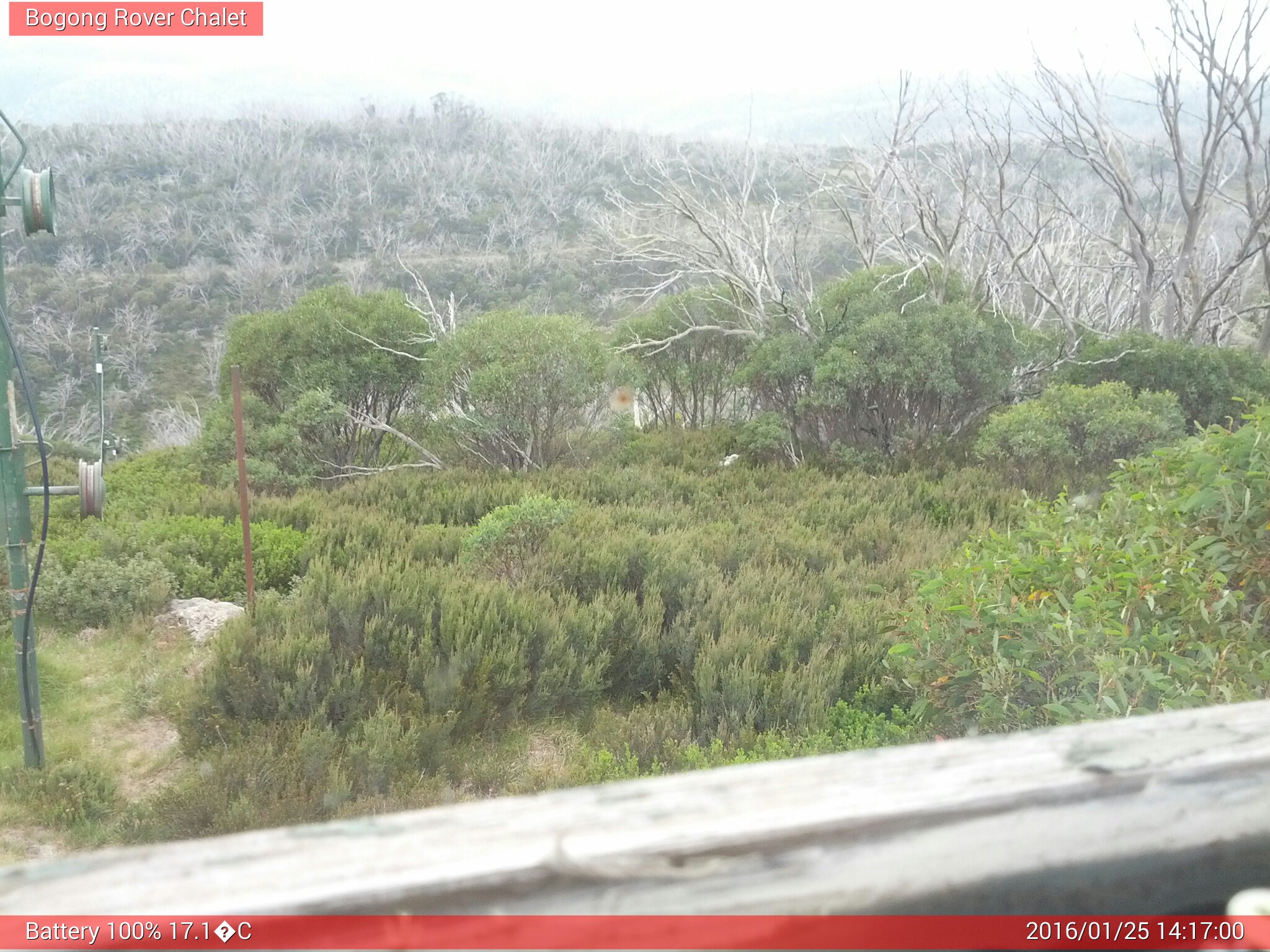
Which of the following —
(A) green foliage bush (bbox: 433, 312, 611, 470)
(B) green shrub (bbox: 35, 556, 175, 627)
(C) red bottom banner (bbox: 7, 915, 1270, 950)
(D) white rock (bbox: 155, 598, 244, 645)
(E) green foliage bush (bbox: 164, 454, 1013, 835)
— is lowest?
(D) white rock (bbox: 155, 598, 244, 645)

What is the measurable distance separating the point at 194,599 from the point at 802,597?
4.34m

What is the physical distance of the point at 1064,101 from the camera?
1234cm

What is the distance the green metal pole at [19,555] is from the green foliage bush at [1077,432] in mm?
8117

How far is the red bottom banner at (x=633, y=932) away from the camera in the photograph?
2.05 feet

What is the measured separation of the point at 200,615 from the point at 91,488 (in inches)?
88.3

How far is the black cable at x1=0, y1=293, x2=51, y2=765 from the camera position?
140 inches

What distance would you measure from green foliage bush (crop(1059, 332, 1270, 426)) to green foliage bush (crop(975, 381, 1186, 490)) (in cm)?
89

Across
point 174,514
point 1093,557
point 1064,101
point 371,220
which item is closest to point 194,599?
point 174,514

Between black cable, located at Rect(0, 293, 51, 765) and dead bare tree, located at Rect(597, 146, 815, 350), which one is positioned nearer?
black cable, located at Rect(0, 293, 51, 765)

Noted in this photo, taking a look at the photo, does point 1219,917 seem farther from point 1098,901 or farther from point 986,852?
point 986,852

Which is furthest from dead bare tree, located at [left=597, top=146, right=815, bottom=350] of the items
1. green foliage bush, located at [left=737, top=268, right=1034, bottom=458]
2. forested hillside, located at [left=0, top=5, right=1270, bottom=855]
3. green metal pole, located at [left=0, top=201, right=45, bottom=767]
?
green metal pole, located at [left=0, top=201, right=45, bottom=767]

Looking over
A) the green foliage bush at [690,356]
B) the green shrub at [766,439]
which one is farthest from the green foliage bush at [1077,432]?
the green foliage bush at [690,356]

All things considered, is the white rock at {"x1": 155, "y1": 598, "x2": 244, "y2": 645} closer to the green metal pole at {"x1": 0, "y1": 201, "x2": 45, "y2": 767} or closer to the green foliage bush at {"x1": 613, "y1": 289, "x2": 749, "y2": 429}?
the green metal pole at {"x1": 0, "y1": 201, "x2": 45, "y2": 767}

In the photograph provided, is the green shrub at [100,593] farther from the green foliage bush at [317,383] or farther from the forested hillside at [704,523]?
the green foliage bush at [317,383]
